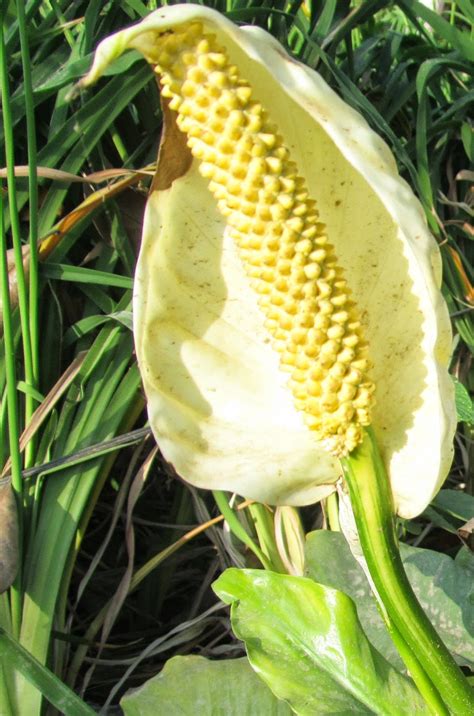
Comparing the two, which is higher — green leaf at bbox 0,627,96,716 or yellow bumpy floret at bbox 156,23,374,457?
yellow bumpy floret at bbox 156,23,374,457

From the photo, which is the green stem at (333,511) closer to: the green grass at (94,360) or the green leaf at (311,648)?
the green grass at (94,360)


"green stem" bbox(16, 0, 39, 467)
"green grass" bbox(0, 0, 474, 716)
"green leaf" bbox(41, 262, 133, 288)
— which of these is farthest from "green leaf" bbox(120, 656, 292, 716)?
"green leaf" bbox(41, 262, 133, 288)

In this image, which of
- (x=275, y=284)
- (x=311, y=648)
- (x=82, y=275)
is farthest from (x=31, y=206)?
(x=311, y=648)

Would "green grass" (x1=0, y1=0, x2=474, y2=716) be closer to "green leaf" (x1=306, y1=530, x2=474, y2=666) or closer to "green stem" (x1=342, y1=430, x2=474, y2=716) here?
"green leaf" (x1=306, y1=530, x2=474, y2=666)

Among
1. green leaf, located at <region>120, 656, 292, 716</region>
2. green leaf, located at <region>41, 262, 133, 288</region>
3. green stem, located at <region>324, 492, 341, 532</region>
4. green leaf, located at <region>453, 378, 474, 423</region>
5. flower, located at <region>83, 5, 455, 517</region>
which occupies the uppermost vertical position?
flower, located at <region>83, 5, 455, 517</region>

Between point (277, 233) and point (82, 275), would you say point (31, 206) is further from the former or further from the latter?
point (277, 233)

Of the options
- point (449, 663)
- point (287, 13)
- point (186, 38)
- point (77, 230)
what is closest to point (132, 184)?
point (77, 230)

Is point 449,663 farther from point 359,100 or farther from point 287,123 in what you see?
point 359,100

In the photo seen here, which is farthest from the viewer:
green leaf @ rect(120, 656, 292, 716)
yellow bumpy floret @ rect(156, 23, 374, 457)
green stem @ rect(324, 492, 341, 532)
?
green stem @ rect(324, 492, 341, 532)
